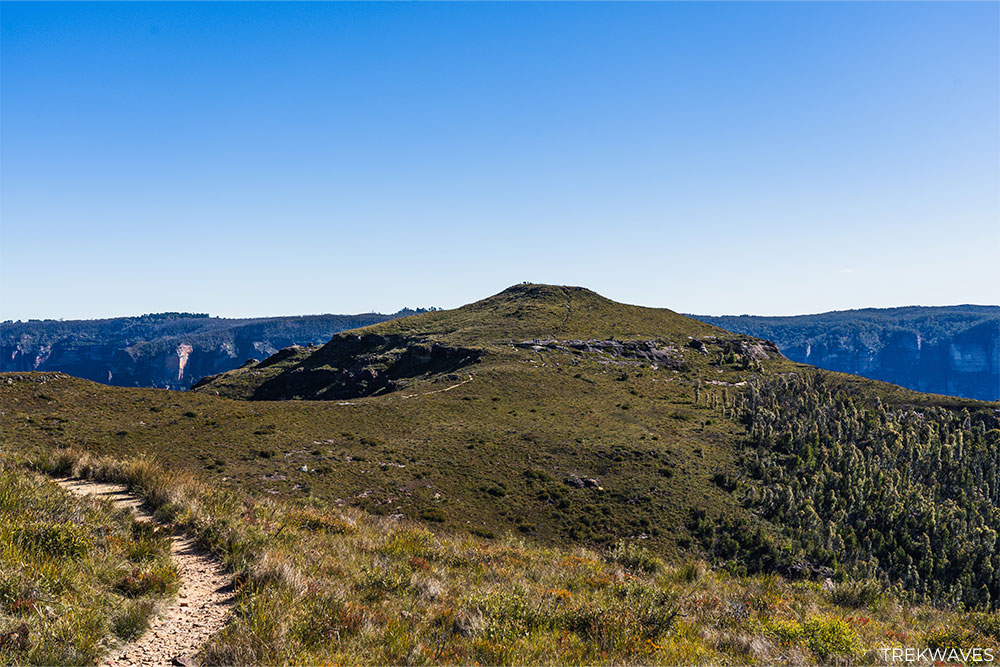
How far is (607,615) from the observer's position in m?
9.65

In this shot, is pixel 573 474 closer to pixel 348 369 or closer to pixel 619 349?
pixel 619 349

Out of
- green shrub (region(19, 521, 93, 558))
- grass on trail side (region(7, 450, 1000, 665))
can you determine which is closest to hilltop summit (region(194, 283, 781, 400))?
grass on trail side (region(7, 450, 1000, 665))

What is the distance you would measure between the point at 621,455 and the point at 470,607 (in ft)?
144

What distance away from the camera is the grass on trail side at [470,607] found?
779 cm

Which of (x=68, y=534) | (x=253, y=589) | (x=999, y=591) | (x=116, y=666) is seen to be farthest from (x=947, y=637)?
(x=999, y=591)

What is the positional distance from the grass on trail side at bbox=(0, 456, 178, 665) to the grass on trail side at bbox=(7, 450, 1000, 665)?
4.43 feet

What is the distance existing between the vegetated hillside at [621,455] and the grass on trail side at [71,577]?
12859mm

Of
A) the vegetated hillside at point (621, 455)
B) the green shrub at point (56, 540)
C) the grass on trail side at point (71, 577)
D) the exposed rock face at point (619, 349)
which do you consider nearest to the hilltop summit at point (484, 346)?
the exposed rock face at point (619, 349)

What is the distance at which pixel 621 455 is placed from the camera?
5047 cm

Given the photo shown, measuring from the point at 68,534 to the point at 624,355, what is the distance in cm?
9705

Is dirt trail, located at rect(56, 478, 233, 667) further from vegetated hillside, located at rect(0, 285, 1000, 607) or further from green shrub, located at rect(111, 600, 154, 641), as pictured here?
vegetated hillside, located at rect(0, 285, 1000, 607)

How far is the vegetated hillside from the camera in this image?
36.7 m

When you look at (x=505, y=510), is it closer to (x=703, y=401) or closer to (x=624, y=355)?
(x=703, y=401)

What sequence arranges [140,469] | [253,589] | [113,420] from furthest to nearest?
[113,420]
[140,469]
[253,589]
